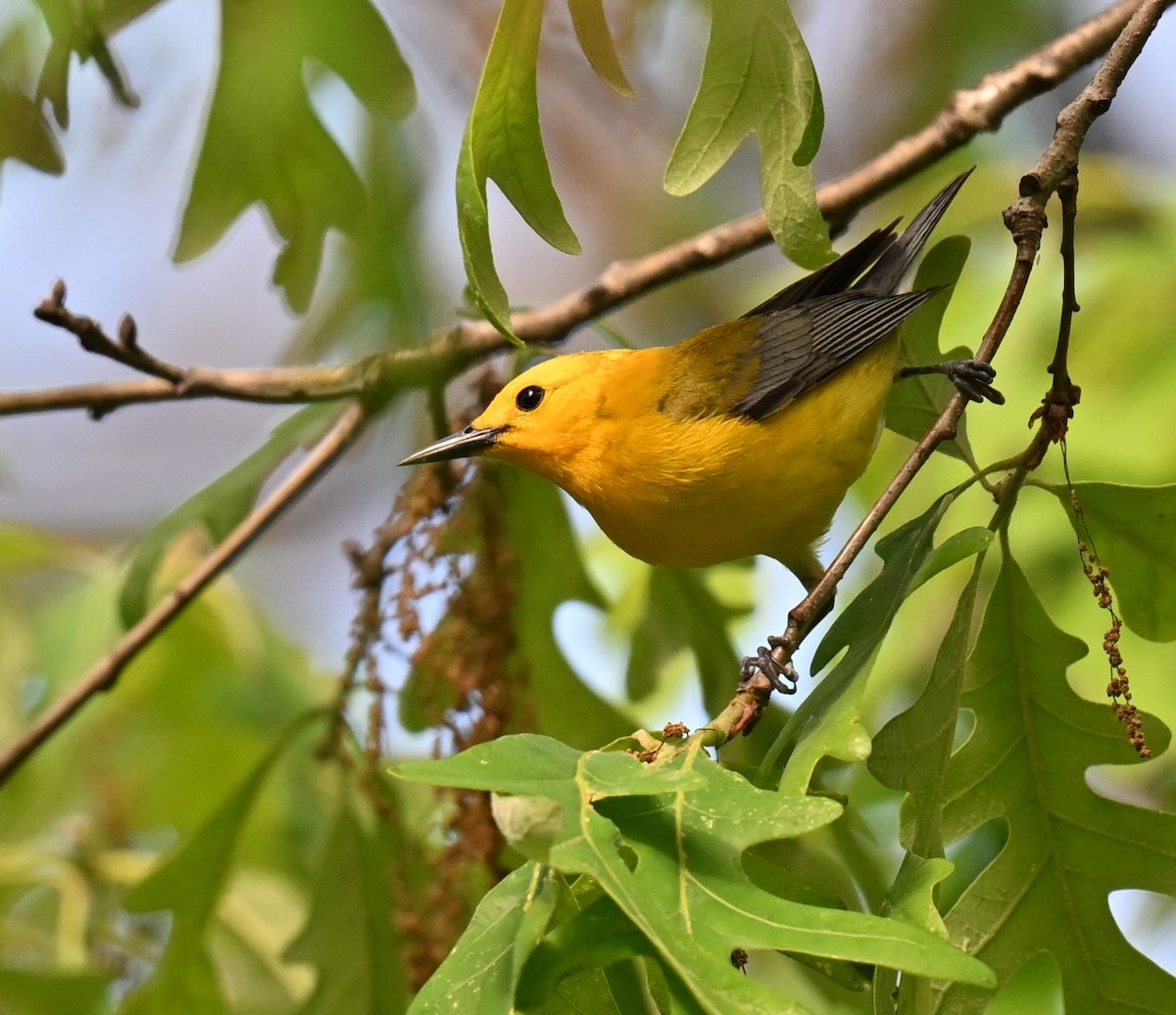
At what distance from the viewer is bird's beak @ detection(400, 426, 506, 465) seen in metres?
2.80

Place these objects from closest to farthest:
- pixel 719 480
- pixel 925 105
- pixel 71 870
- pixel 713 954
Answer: pixel 713 954, pixel 719 480, pixel 71 870, pixel 925 105

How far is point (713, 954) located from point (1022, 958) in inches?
31.6

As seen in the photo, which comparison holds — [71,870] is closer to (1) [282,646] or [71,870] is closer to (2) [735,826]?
(1) [282,646]

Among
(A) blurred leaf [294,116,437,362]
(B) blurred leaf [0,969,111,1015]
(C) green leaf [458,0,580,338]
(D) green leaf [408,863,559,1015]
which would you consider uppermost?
(A) blurred leaf [294,116,437,362]

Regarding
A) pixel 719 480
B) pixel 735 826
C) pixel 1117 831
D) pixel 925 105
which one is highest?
pixel 925 105

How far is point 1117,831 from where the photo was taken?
2.00 meters

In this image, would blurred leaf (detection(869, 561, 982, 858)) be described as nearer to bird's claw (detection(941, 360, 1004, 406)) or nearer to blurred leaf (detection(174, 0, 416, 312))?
bird's claw (detection(941, 360, 1004, 406))

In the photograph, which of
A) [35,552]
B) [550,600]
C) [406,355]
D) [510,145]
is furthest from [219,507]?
[510,145]

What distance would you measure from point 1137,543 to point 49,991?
8.26 ft

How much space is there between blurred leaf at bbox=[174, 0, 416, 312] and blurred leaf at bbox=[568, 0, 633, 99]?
112 centimetres

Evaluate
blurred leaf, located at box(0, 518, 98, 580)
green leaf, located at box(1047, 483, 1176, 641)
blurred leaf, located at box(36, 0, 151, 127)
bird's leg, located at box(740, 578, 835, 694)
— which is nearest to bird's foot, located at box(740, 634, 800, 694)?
bird's leg, located at box(740, 578, 835, 694)

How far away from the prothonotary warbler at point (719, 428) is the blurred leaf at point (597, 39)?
0.95 m

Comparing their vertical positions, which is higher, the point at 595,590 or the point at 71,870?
the point at 595,590

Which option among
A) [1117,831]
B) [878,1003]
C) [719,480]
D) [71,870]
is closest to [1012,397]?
[719,480]
